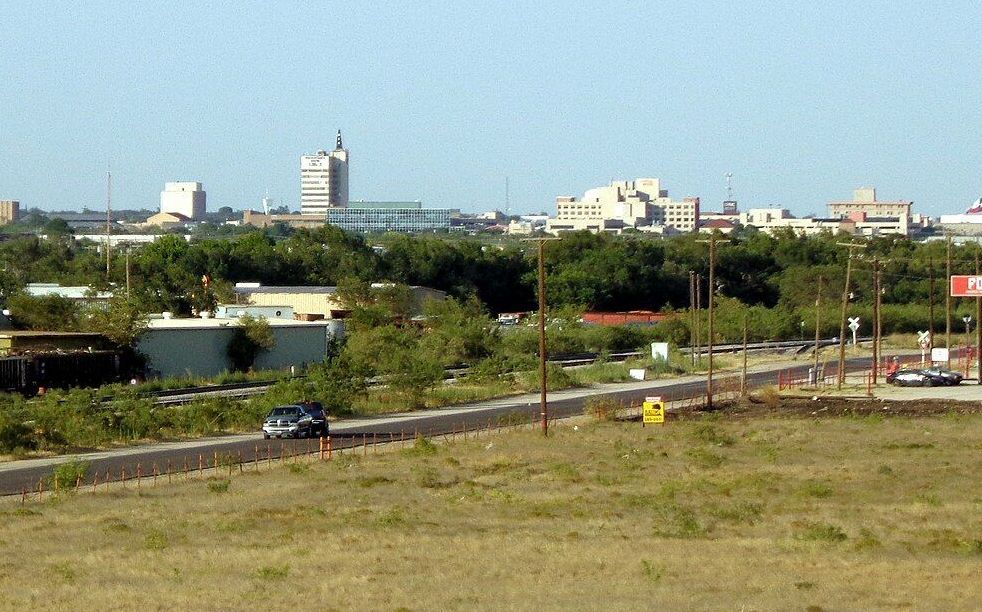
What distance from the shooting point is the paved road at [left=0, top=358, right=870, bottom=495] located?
41.6 m

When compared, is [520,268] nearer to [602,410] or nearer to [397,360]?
[397,360]

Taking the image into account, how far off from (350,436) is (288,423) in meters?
2.42

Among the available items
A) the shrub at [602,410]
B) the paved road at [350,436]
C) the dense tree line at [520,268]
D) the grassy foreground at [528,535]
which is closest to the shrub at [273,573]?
the grassy foreground at [528,535]

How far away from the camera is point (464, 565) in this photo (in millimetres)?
25688

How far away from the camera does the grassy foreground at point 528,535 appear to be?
23.2 m

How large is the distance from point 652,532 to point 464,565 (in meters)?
5.16

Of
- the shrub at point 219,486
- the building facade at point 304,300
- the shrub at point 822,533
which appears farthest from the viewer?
the building facade at point 304,300

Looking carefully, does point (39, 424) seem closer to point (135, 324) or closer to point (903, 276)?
point (135, 324)

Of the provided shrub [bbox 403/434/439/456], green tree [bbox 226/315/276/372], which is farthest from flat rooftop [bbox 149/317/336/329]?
→ shrub [bbox 403/434/439/456]

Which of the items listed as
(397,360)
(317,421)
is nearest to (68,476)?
(317,421)

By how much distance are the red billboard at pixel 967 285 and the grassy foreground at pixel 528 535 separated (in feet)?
107

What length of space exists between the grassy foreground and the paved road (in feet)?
11.4

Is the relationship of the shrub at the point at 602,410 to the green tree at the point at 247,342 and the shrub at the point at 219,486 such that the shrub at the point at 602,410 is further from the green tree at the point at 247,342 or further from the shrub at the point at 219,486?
the green tree at the point at 247,342

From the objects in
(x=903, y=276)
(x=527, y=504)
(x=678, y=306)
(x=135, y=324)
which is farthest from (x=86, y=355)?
(x=903, y=276)
